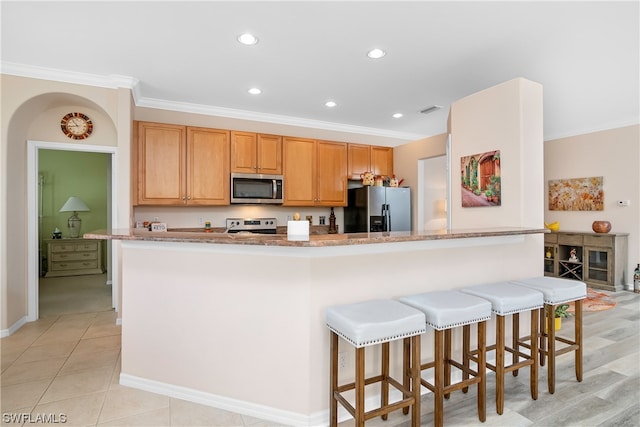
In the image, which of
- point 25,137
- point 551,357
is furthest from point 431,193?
point 25,137

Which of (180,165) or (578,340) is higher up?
(180,165)

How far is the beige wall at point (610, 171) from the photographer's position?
504 centimetres

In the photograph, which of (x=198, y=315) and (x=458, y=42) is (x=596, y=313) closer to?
(x=458, y=42)

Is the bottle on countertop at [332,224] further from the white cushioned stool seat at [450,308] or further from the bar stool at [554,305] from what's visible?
the white cushioned stool seat at [450,308]

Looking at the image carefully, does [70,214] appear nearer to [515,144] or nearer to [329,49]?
[329,49]

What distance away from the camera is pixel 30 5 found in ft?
7.41

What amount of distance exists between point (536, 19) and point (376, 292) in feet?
7.36

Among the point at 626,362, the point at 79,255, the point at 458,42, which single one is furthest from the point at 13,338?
the point at 626,362

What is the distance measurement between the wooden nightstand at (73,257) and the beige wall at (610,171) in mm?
8530

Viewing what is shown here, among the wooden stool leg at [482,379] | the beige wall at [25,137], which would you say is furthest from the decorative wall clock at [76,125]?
the wooden stool leg at [482,379]

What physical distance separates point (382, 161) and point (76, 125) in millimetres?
4182

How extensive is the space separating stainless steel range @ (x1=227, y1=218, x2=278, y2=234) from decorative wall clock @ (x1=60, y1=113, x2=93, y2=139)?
76.2 inches

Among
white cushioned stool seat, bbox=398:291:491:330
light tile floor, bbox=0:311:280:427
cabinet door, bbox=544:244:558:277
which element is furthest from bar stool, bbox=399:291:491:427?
cabinet door, bbox=544:244:558:277

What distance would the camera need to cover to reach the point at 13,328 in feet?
10.9
